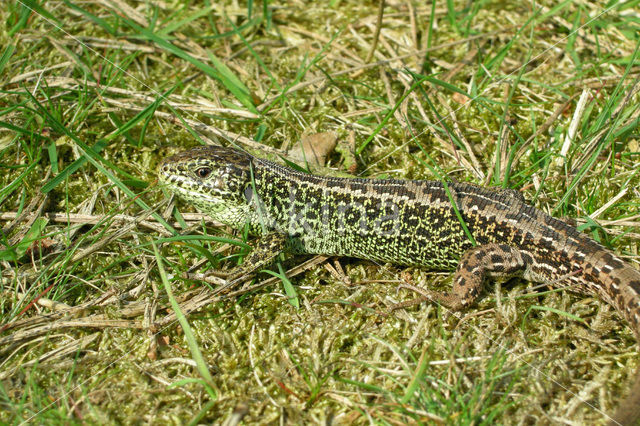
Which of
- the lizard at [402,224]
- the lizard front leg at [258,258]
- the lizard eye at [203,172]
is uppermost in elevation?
the lizard eye at [203,172]

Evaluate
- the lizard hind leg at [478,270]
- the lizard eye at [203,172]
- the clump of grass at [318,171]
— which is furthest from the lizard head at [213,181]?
the lizard hind leg at [478,270]

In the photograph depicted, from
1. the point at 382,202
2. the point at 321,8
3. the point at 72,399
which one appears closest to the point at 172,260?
the point at 72,399

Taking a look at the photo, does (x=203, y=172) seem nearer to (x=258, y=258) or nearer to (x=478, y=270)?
(x=258, y=258)

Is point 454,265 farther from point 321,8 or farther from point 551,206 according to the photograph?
point 321,8

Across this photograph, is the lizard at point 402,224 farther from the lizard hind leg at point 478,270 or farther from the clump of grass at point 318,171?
the clump of grass at point 318,171

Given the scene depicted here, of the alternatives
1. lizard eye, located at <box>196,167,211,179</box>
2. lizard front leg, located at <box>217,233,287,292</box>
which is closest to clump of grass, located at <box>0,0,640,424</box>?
lizard front leg, located at <box>217,233,287,292</box>

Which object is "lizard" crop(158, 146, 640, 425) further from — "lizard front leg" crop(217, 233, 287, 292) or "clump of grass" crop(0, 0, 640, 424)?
"clump of grass" crop(0, 0, 640, 424)

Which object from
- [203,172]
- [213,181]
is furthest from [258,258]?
[203,172]

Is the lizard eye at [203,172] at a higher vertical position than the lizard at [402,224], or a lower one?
higher
